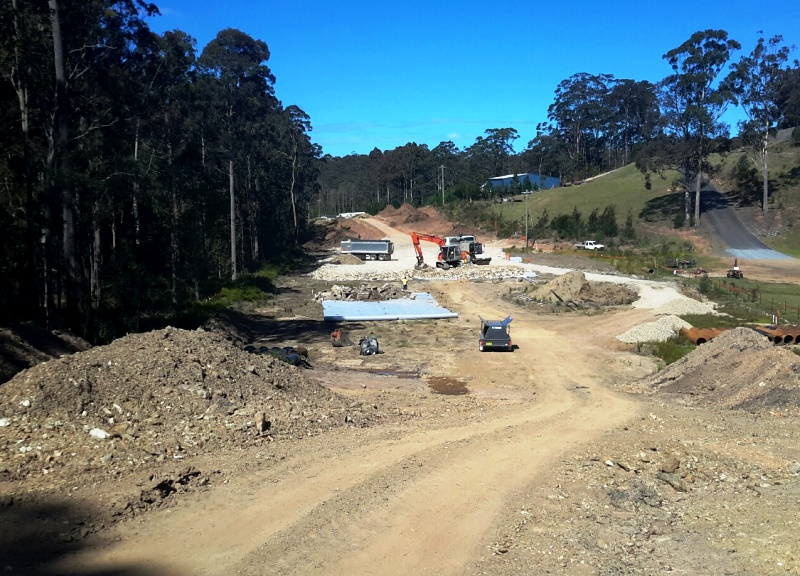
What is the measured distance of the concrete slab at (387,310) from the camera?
3575 centimetres

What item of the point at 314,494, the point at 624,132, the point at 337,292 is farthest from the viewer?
the point at 624,132

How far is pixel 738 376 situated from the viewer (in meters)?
19.1

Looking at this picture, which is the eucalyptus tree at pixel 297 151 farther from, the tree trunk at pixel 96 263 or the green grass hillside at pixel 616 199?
the tree trunk at pixel 96 263

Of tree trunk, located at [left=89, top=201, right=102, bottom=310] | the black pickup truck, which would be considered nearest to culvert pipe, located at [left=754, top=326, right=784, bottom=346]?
the black pickup truck

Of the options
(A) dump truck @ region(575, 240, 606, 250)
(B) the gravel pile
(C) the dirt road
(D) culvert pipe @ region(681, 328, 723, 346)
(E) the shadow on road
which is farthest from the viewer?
(A) dump truck @ region(575, 240, 606, 250)

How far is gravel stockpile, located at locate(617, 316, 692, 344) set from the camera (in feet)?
95.6

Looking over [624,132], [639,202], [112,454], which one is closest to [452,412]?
[112,454]

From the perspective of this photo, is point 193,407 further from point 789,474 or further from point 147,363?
point 789,474

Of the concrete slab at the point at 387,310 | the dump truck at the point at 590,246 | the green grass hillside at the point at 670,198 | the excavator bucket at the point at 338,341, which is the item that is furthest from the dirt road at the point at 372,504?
the green grass hillside at the point at 670,198

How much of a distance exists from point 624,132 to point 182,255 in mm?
117766

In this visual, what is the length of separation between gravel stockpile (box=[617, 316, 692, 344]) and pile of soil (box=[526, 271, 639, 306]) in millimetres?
8206

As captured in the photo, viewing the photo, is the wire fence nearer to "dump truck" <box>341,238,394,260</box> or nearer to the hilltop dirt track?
the hilltop dirt track

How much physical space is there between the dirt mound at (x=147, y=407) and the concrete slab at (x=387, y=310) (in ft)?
61.9

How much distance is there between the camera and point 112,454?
11.4 metres
